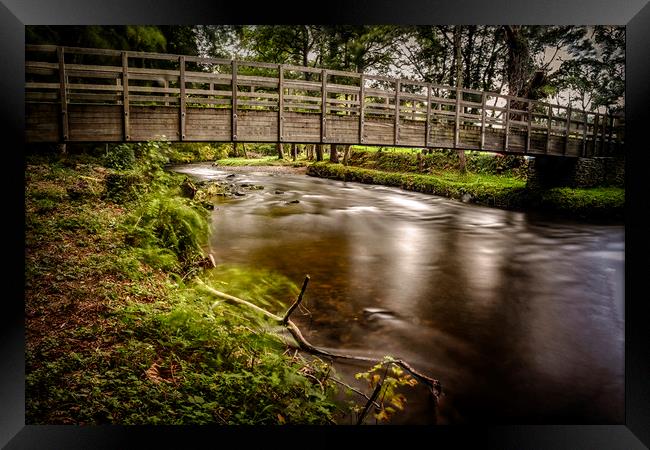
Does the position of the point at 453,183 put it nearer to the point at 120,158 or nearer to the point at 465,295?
the point at 465,295

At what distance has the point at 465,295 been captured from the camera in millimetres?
4734

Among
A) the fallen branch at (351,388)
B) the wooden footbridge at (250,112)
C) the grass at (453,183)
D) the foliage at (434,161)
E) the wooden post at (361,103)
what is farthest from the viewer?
the foliage at (434,161)

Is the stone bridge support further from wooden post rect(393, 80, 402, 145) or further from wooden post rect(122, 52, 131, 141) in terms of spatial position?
wooden post rect(122, 52, 131, 141)

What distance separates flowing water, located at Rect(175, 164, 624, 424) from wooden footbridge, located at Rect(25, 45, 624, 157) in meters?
1.49

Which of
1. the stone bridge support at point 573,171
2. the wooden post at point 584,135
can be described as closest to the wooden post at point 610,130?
the stone bridge support at point 573,171

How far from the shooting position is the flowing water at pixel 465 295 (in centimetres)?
339

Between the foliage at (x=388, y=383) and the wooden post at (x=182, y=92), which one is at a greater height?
the wooden post at (x=182, y=92)

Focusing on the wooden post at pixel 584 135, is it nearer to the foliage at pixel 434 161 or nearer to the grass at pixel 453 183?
the grass at pixel 453 183

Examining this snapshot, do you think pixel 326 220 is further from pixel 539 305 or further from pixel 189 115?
pixel 539 305

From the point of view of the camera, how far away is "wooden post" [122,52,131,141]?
3918 millimetres

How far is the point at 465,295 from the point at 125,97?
14.5ft
